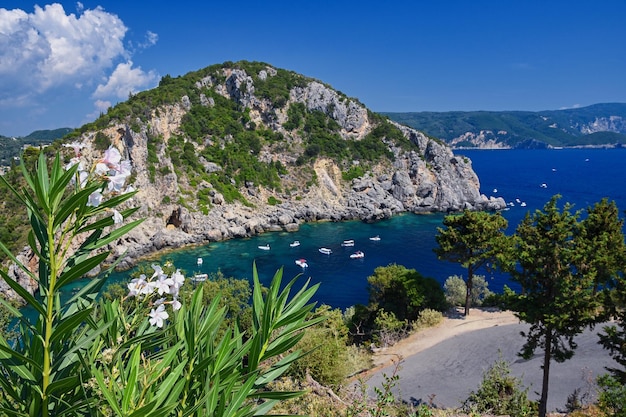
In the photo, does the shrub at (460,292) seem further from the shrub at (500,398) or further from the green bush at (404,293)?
the shrub at (500,398)

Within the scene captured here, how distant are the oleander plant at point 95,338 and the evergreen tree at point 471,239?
18.6m

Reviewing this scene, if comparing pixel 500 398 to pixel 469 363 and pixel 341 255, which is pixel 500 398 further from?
pixel 341 255

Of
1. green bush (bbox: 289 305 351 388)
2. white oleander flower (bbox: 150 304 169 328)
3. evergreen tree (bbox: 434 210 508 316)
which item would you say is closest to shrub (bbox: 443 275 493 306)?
evergreen tree (bbox: 434 210 508 316)

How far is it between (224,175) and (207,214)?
809 centimetres

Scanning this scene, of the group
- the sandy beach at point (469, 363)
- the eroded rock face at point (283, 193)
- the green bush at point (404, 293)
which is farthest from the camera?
the eroded rock face at point (283, 193)

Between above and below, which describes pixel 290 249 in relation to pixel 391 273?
below

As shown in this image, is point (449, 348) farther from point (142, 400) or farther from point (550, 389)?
point (142, 400)

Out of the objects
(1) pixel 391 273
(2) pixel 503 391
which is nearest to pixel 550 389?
(2) pixel 503 391

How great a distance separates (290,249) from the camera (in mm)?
40000

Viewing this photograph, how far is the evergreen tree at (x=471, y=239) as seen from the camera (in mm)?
18766

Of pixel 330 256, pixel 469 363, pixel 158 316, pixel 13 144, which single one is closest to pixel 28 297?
pixel 158 316

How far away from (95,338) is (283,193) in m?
51.2

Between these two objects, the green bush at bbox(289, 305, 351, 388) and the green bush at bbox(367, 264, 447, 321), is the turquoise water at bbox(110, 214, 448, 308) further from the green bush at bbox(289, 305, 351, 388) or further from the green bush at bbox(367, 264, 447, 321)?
the green bush at bbox(289, 305, 351, 388)

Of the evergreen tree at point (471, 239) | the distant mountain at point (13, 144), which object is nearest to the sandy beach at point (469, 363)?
the evergreen tree at point (471, 239)
